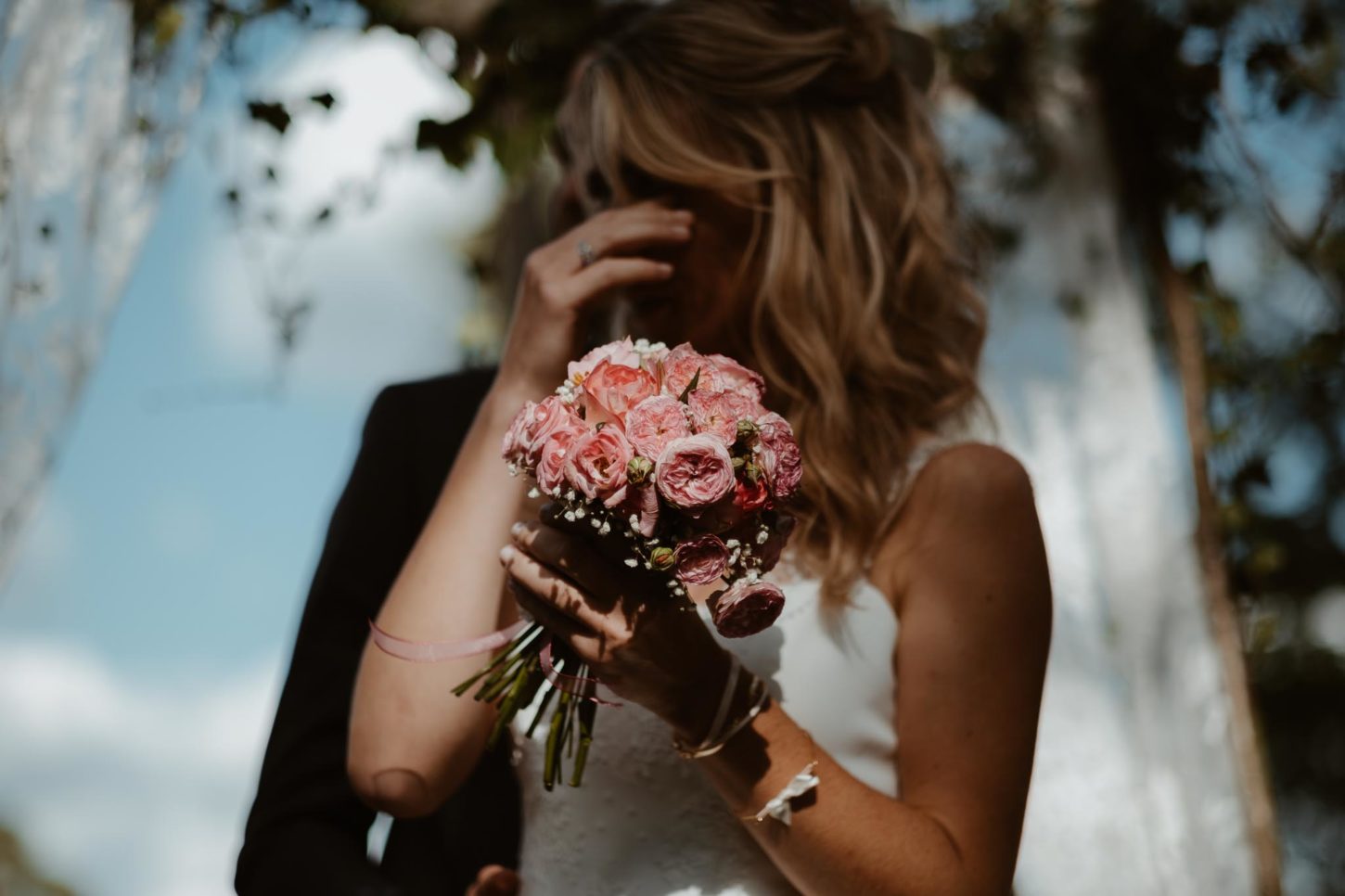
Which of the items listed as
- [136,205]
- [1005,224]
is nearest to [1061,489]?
[1005,224]

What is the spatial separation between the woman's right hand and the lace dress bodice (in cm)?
48

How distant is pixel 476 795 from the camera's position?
224 centimetres

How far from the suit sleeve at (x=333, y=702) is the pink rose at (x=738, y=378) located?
96 cm

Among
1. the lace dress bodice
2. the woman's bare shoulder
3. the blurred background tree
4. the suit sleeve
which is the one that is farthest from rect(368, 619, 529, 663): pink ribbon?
the blurred background tree

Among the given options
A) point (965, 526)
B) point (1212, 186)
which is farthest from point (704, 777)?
point (1212, 186)

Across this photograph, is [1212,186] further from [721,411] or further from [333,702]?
[333,702]

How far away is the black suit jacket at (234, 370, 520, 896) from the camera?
1973mm

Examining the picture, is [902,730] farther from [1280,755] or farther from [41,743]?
[1280,755]

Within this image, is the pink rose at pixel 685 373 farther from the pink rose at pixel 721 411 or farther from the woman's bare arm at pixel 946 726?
the woman's bare arm at pixel 946 726

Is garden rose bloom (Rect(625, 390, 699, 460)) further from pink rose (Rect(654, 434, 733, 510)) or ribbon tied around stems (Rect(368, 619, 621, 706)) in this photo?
ribbon tied around stems (Rect(368, 619, 621, 706))

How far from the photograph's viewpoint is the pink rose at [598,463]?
4.54ft

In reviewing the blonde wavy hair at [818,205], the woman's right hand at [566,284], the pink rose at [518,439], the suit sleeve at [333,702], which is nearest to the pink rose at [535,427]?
the pink rose at [518,439]

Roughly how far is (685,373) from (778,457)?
15cm

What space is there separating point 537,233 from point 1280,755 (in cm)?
571
